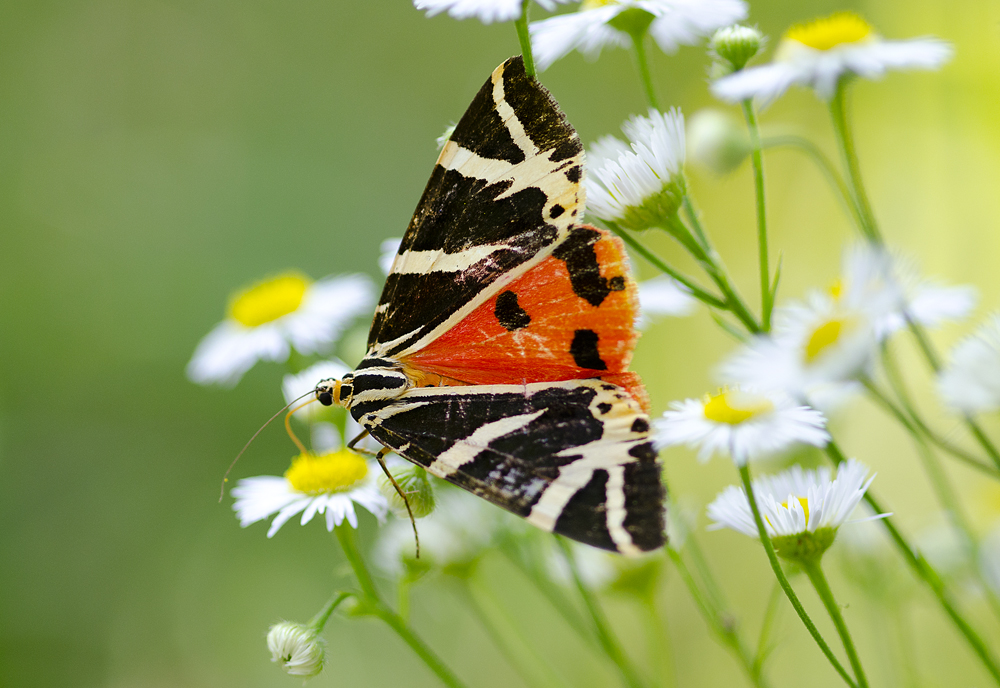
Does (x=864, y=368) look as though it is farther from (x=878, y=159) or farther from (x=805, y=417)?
(x=878, y=159)

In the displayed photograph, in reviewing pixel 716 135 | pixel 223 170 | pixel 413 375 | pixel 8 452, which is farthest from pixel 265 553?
pixel 716 135

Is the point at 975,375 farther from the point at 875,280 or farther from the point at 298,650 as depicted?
the point at 298,650

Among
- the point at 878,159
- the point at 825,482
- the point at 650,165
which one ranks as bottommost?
the point at 878,159

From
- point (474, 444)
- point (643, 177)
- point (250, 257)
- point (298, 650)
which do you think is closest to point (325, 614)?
point (298, 650)

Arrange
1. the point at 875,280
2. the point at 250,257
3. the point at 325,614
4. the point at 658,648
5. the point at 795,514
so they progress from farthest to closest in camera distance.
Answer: the point at 250,257
the point at 658,648
the point at 325,614
the point at 795,514
the point at 875,280

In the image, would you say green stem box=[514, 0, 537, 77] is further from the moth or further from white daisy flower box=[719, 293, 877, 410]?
white daisy flower box=[719, 293, 877, 410]

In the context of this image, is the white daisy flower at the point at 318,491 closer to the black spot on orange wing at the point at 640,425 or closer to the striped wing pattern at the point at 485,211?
the striped wing pattern at the point at 485,211

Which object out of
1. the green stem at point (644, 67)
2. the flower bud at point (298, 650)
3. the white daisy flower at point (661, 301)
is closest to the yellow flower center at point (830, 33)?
the green stem at point (644, 67)
